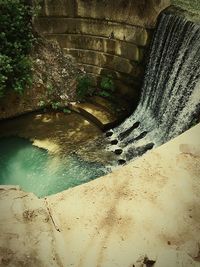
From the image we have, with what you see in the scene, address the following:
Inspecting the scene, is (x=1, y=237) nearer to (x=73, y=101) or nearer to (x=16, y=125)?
(x=16, y=125)

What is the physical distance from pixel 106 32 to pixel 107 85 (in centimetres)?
122

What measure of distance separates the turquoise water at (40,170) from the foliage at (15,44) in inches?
52.1

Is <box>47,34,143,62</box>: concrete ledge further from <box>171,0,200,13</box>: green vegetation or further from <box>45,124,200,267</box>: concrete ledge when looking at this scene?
<box>45,124,200,267</box>: concrete ledge

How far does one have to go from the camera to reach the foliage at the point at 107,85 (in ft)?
26.4

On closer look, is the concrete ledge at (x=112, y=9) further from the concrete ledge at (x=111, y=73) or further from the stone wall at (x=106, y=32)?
the concrete ledge at (x=111, y=73)

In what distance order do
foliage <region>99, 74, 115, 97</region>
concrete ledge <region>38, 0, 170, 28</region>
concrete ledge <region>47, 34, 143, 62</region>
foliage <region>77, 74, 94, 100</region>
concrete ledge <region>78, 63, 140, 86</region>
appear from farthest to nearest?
foliage <region>77, 74, 94, 100</region>
foliage <region>99, 74, 115, 97</region>
concrete ledge <region>78, 63, 140, 86</region>
concrete ledge <region>47, 34, 143, 62</region>
concrete ledge <region>38, 0, 170, 28</region>

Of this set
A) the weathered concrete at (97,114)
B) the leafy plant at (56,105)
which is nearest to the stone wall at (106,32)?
the weathered concrete at (97,114)

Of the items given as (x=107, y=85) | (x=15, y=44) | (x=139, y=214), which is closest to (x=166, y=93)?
(x=107, y=85)

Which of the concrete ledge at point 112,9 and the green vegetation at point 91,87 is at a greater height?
the concrete ledge at point 112,9

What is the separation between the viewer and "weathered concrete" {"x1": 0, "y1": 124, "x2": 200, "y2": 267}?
8.69 ft

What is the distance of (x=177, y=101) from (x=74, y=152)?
234cm

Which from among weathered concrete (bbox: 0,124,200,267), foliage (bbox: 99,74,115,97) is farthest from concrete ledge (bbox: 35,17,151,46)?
weathered concrete (bbox: 0,124,200,267)

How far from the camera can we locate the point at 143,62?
24.5 ft

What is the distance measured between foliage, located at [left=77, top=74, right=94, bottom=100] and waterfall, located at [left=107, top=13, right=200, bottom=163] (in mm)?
1319
